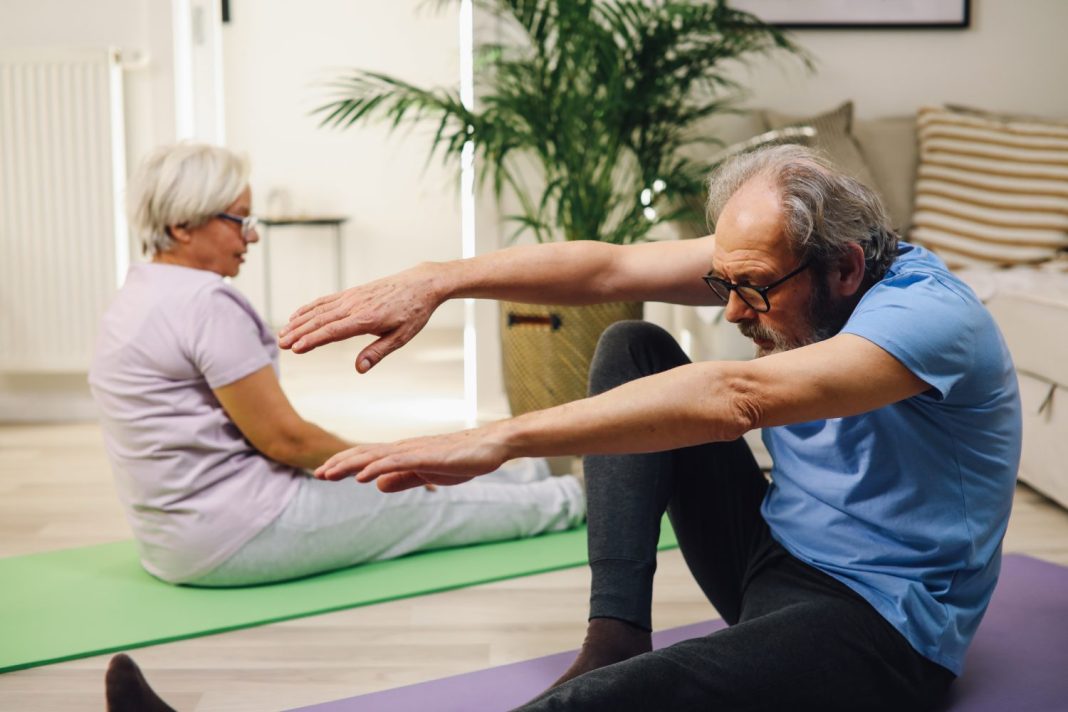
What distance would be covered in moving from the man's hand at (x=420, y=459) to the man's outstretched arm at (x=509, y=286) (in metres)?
0.27

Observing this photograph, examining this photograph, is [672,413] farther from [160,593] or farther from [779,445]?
[160,593]

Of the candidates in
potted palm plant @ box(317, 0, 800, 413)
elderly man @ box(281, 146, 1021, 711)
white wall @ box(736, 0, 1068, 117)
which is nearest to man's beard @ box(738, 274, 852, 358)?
elderly man @ box(281, 146, 1021, 711)

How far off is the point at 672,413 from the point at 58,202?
10.2ft

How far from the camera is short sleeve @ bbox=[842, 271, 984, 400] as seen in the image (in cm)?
112

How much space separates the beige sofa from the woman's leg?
0.80 m

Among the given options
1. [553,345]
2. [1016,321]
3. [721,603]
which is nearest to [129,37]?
[553,345]

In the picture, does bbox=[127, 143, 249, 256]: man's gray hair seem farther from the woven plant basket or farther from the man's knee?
the woven plant basket

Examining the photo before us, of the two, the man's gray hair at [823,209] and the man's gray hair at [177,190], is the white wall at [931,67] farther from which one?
the man's gray hair at [823,209]

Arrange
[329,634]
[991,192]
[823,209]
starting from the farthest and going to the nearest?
[991,192] → [329,634] → [823,209]

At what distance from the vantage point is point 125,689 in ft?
4.52

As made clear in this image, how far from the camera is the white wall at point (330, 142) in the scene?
621cm

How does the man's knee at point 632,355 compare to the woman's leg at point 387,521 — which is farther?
the woman's leg at point 387,521

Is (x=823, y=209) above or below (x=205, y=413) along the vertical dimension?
above

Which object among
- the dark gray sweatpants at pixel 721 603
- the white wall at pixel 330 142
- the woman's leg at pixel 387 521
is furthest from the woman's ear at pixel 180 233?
the white wall at pixel 330 142
